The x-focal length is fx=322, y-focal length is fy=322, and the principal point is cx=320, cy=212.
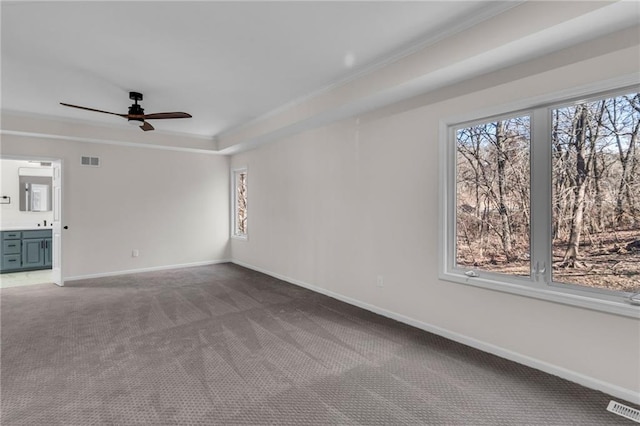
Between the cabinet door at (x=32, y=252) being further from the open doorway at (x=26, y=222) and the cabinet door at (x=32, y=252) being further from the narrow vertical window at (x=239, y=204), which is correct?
the narrow vertical window at (x=239, y=204)

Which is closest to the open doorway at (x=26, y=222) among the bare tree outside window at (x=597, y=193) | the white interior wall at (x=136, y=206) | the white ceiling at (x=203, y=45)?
the white interior wall at (x=136, y=206)

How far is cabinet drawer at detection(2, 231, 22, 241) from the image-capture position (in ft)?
20.0

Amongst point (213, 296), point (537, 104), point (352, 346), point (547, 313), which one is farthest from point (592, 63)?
point (213, 296)

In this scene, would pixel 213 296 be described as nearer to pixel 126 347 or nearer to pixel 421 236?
pixel 126 347

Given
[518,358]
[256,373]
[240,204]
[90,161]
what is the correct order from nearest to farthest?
[256,373]
[518,358]
[90,161]
[240,204]

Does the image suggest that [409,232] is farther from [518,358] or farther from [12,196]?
[12,196]

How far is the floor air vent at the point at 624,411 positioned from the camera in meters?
1.98

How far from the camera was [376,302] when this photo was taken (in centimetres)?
388

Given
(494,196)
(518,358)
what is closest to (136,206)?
(494,196)

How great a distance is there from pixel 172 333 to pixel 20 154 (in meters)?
4.14

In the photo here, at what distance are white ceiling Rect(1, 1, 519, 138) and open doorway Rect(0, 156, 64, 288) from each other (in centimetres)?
323

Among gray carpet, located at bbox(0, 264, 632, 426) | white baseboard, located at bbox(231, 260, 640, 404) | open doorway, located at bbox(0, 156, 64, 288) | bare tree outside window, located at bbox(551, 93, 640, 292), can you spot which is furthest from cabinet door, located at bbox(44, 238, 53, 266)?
bare tree outside window, located at bbox(551, 93, 640, 292)

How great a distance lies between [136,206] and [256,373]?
4.77m

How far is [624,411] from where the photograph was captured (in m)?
2.04
